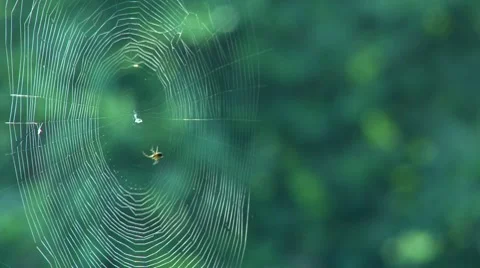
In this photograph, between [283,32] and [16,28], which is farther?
[283,32]

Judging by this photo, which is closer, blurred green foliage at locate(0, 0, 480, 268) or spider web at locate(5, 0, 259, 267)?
spider web at locate(5, 0, 259, 267)

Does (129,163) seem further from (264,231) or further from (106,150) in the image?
(264,231)

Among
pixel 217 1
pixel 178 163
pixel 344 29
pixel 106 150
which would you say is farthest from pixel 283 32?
pixel 106 150

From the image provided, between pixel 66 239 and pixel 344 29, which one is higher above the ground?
pixel 344 29

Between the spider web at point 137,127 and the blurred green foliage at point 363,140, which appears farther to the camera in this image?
the blurred green foliage at point 363,140
